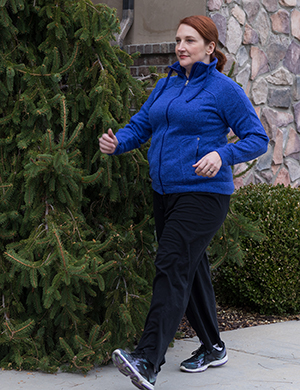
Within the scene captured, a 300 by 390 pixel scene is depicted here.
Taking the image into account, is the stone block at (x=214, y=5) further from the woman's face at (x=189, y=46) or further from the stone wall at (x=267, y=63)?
the woman's face at (x=189, y=46)

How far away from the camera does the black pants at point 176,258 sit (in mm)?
2742

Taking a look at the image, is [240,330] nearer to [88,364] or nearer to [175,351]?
[175,351]

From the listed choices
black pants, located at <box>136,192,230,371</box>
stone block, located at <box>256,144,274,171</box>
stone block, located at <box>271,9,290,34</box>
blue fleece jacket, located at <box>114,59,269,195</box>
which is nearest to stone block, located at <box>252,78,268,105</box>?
stone block, located at <box>256,144,274,171</box>

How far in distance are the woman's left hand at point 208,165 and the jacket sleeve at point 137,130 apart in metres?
0.58

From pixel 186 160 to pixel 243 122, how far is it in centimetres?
36

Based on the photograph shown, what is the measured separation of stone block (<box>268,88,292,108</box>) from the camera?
587cm

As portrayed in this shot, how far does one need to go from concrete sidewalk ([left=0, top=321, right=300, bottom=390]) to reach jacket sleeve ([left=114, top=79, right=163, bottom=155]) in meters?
1.29

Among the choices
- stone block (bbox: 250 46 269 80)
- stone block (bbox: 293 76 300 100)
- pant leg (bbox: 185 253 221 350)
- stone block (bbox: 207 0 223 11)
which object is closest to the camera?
pant leg (bbox: 185 253 221 350)

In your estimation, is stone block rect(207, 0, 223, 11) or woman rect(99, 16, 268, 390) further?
stone block rect(207, 0, 223, 11)

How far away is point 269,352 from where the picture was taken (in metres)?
3.66

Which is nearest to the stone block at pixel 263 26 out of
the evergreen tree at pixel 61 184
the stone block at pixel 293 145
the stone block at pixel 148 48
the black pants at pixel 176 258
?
the stone block at pixel 293 145

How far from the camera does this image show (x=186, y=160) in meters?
2.87

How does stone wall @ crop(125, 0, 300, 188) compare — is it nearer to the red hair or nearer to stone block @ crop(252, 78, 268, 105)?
stone block @ crop(252, 78, 268, 105)

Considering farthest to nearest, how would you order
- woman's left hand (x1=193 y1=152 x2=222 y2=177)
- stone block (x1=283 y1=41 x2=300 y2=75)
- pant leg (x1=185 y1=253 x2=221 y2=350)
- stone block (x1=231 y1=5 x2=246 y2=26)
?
1. stone block (x1=283 y1=41 x2=300 y2=75)
2. stone block (x1=231 y1=5 x2=246 y2=26)
3. pant leg (x1=185 y1=253 x2=221 y2=350)
4. woman's left hand (x1=193 y1=152 x2=222 y2=177)
